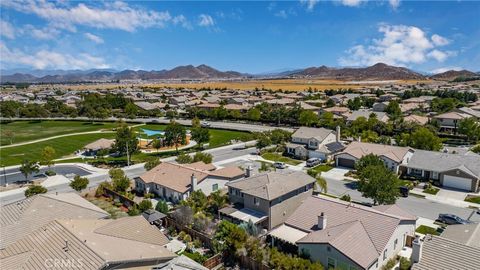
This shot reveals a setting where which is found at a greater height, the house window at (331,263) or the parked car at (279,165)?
the house window at (331,263)

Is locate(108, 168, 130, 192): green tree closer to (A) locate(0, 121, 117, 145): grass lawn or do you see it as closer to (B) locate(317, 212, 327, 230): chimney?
(B) locate(317, 212, 327, 230): chimney

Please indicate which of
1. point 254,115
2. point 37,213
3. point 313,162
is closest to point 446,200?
point 313,162

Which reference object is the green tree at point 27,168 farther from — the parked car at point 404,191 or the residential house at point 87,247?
the parked car at point 404,191

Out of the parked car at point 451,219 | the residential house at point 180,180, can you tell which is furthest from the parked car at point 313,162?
the parked car at point 451,219

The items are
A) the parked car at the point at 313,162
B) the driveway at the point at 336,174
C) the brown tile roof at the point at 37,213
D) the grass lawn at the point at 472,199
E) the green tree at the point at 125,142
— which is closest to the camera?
the brown tile roof at the point at 37,213

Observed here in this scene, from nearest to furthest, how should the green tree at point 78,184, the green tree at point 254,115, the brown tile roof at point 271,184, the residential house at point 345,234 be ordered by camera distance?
the residential house at point 345,234 < the brown tile roof at point 271,184 < the green tree at point 78,184 < the green tree at point 254,115

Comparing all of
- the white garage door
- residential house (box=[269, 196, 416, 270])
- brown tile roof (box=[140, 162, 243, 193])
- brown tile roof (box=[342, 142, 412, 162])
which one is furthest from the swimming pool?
the white garage door
